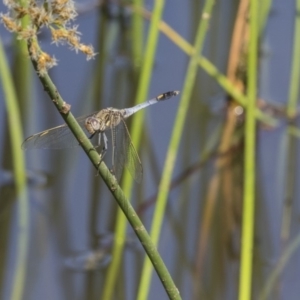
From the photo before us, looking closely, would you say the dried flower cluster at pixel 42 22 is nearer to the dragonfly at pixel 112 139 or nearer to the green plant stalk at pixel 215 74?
the dragonfly at pixel 112 139

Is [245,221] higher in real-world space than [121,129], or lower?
lower

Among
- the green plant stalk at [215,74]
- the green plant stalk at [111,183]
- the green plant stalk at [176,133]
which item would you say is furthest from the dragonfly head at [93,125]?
the green plant stalk at [215,74]

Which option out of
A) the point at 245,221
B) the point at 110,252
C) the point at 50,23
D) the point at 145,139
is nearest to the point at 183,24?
the point at 145,139

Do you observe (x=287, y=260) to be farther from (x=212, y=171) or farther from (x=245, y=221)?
(x=245, y=221)

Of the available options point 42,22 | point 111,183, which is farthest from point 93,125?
point 42,22

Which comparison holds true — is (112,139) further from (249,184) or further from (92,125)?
(249,184)

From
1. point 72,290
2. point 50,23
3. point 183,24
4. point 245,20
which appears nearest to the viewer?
point 50,23
